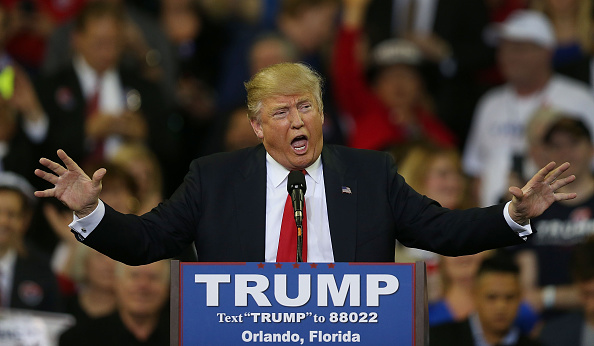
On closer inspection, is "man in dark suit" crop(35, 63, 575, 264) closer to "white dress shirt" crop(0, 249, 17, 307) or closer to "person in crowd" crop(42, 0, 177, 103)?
"white dress shirt" crop(0, 249, 17, 307)

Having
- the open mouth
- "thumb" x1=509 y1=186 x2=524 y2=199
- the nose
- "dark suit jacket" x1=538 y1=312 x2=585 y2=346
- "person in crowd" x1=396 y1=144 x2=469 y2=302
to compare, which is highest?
"person in crowd" x1=396 y1=144 x2=469 y2=302

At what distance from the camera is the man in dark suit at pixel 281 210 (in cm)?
309

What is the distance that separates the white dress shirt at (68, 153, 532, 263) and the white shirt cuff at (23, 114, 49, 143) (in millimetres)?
3584

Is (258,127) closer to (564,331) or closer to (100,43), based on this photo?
(564,331)

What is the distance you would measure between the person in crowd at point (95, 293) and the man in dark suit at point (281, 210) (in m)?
2.47

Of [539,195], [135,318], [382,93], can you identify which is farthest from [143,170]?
[539,195]

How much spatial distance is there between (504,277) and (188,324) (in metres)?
2.91

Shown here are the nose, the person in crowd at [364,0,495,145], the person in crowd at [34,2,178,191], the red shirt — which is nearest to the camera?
the nose

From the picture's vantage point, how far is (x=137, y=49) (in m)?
7.10

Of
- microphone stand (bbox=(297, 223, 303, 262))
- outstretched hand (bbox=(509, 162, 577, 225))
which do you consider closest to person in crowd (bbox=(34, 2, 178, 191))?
microphone stand (bbox=(297, 223, 303, 262))

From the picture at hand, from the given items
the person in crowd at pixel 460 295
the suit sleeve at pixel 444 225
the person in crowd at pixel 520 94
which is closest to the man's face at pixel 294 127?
the suit sleeve at pixel 444 225

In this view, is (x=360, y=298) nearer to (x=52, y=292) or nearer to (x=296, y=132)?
(x=296, y=132)

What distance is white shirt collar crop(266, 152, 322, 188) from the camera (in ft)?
10.7

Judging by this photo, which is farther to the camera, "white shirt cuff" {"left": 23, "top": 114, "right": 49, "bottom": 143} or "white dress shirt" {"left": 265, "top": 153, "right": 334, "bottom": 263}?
"white shirt cuff" {"left": 23, "top": 114, "right": 49, "bottom": 143}
